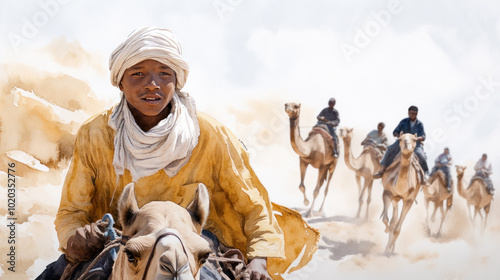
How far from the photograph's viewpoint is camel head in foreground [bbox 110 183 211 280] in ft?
6.26

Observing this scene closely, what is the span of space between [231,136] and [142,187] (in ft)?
1.28

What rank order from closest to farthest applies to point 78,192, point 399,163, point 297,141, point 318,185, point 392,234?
point 78,192
point 399,163
point 297,141
point 318,185
point 392,234

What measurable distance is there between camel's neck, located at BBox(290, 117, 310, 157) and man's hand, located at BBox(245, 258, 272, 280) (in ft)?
36.7

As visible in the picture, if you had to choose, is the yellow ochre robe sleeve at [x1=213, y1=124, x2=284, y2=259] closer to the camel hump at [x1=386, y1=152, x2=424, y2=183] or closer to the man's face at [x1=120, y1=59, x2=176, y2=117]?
the man's face at [x1=120, y1=59, x2=176, y2=117]

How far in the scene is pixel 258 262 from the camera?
2604mm

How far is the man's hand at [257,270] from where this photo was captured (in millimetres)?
2518

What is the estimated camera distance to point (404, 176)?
1358 centimetres

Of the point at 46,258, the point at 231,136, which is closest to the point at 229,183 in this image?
Result: the point at 231,136

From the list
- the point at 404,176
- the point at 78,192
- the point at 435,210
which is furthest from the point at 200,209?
the point at 435,210

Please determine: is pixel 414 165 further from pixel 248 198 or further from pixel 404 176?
pixel 248 198

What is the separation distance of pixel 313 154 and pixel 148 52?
1183 cm

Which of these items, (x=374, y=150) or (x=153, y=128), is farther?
(x=374, y=150)

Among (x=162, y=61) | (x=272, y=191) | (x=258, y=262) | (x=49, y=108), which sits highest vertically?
(x=49, y=108)

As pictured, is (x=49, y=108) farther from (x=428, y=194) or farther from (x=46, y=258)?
(x=428, y=194)
